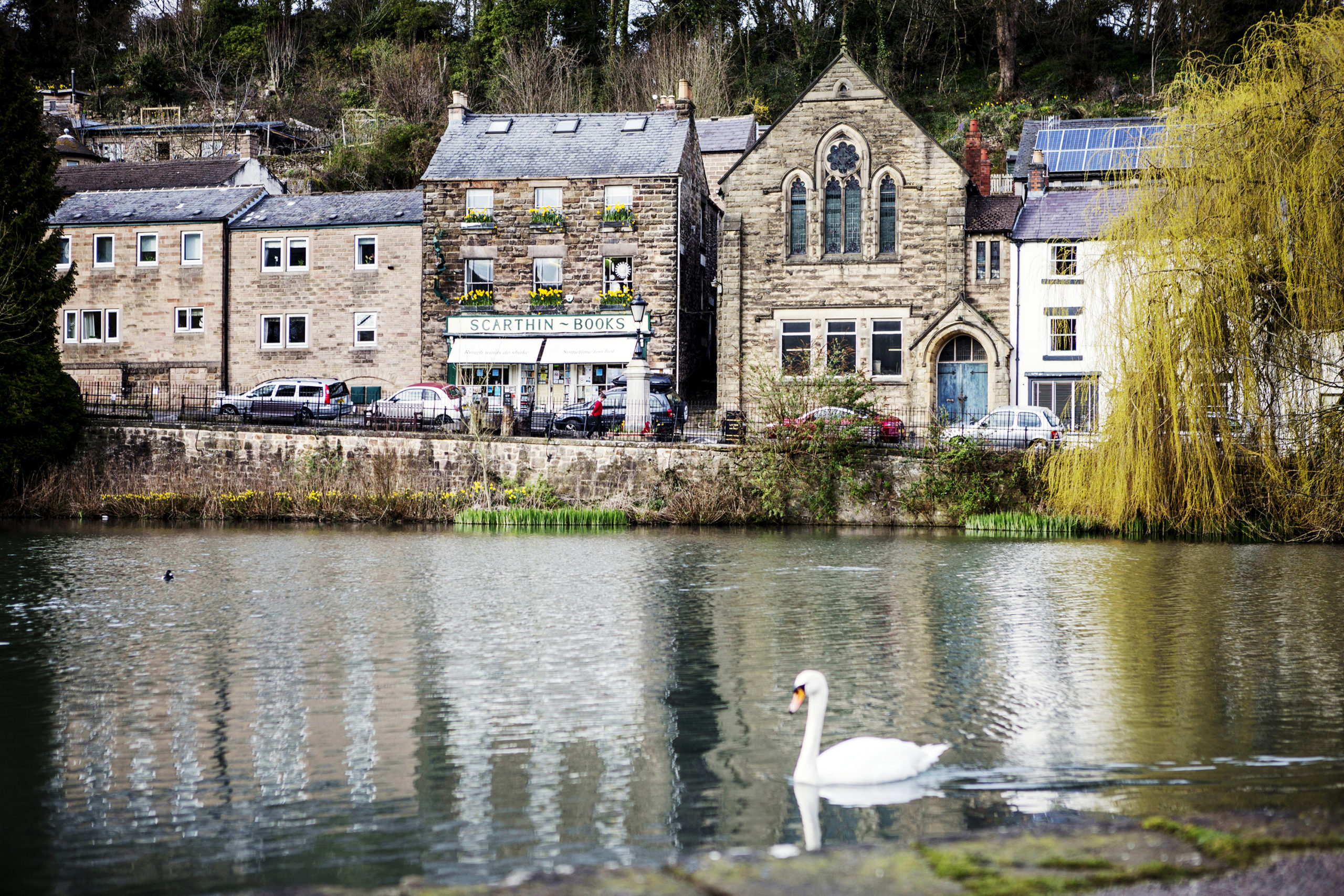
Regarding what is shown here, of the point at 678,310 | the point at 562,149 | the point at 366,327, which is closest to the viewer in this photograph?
the point at 678,310

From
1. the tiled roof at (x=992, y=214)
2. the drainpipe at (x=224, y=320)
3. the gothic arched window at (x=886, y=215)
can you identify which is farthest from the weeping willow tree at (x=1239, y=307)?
the drainpipe at (x=224, y=320)

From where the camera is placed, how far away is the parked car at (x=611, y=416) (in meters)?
34.3

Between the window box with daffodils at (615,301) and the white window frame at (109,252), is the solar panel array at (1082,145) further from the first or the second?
the white window frame at (109,252)

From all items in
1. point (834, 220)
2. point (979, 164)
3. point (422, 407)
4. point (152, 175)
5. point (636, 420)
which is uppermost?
point (152, 175)

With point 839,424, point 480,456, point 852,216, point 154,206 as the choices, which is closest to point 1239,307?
point 839,424

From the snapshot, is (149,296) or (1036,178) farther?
(149,296)

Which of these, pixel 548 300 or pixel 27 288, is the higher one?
pixel 548 300

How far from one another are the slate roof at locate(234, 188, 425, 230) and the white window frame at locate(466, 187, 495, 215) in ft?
5.35

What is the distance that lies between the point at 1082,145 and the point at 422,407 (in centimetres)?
2353

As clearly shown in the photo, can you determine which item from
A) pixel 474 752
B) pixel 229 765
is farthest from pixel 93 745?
pixel 474 752

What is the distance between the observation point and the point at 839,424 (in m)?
31.2

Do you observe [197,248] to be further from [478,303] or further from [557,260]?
[557,260]

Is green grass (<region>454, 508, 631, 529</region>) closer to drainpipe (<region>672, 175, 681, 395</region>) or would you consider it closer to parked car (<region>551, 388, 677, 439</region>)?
parked car (<region>551, 388, 677, 439</region>)

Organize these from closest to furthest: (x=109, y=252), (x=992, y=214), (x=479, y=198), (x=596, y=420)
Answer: (x=596, y=420) < (x=992, y=214) < (x=479, y=198) < (x=109, y=252)
